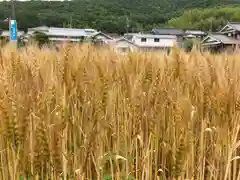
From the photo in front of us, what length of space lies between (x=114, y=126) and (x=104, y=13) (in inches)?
2162

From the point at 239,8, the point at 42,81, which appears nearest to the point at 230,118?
the point at 42,81

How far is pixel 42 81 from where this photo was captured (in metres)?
1.29

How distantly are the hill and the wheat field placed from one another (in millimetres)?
40979

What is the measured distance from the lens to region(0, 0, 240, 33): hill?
46.9 meters

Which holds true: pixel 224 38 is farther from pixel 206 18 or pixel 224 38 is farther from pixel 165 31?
pixel 206 18

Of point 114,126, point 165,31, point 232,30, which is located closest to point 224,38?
point 232,30

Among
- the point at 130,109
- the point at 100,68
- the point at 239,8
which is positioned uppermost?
the point at 239,8

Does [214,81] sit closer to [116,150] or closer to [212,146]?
[212,146]

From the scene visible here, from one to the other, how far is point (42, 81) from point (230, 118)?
70 cm

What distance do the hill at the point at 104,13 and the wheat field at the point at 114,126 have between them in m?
41.0

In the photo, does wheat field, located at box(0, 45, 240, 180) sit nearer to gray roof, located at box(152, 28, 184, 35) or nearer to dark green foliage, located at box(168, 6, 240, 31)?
gray roof, located at box(152, 28, 184, 35)

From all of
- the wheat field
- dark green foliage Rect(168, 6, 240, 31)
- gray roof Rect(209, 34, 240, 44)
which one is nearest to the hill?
dark green foliage Rect(168, 6, 240, 31)

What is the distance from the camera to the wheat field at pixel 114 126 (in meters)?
Answer: 0.84

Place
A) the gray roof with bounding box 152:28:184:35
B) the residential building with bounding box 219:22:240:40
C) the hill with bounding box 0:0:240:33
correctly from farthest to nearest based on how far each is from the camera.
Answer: the gray roof with bounding box 152:28:184:35 → the hill with bounding box 0:0:240:33 → the residential building with bounding box 219:22:240:40
